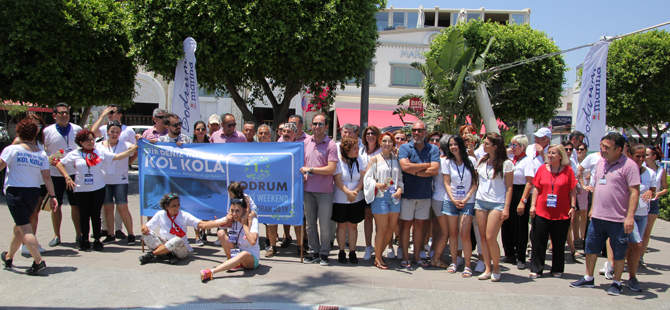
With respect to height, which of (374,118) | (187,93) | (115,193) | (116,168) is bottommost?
(115,193)

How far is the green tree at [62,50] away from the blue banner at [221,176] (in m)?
6.19

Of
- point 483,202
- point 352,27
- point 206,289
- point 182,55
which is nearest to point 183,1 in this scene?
point 182,55

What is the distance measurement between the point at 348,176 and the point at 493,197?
1.82 m

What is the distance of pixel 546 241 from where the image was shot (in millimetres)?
5340

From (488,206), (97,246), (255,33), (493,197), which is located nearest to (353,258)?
(488,206)

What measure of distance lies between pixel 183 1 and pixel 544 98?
15.4m

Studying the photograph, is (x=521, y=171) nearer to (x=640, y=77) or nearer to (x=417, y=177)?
(x=417, y=177)

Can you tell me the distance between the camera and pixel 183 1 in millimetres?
10211

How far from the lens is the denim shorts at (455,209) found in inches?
209

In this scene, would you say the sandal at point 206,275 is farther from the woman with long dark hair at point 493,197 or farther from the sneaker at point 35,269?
the woman with long dark hair at point 493,197

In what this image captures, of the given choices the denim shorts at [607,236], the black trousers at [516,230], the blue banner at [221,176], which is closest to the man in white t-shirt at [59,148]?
the blue banner at [221,176]

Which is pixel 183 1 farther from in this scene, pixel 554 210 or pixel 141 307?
pixel 554 210

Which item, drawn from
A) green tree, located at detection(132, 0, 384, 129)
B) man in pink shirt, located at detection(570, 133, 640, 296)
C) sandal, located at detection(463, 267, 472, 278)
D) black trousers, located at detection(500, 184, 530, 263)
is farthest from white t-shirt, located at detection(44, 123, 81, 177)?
man in pink shirt, located at detection(570, 133, 640, 296)

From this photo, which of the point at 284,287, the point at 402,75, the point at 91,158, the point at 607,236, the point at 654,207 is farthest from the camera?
the point at 402,75
